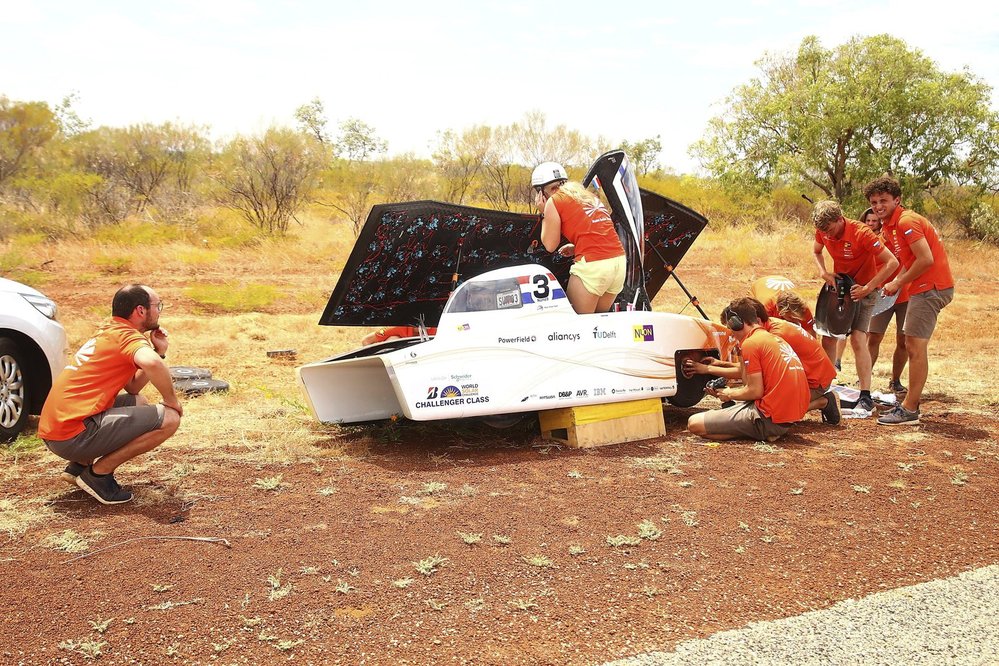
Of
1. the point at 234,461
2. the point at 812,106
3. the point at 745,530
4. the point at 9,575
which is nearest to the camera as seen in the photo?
the point at 9,575

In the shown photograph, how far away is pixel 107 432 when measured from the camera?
16.6 ft

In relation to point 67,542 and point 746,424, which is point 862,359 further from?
point 67,542

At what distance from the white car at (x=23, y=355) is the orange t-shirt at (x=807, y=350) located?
19.2 feet

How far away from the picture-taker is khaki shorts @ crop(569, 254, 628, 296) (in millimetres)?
6777

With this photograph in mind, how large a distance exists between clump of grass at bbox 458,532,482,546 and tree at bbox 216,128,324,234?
20560mm

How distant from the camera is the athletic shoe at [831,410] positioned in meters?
7.24

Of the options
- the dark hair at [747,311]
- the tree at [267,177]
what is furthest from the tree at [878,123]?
the dark hair at [747,311]

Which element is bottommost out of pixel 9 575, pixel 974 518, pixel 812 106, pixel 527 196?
pixel 974 518

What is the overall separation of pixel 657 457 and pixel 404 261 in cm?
250

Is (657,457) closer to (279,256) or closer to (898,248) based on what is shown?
(898,248)

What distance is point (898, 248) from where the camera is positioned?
7484 mm

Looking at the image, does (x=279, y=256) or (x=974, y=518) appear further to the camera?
(x=279, y=256)

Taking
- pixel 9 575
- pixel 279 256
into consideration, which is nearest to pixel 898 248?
pixel 9 575

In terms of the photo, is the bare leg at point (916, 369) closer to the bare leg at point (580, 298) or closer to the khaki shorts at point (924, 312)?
the khaki shorts at point (924, 312)
